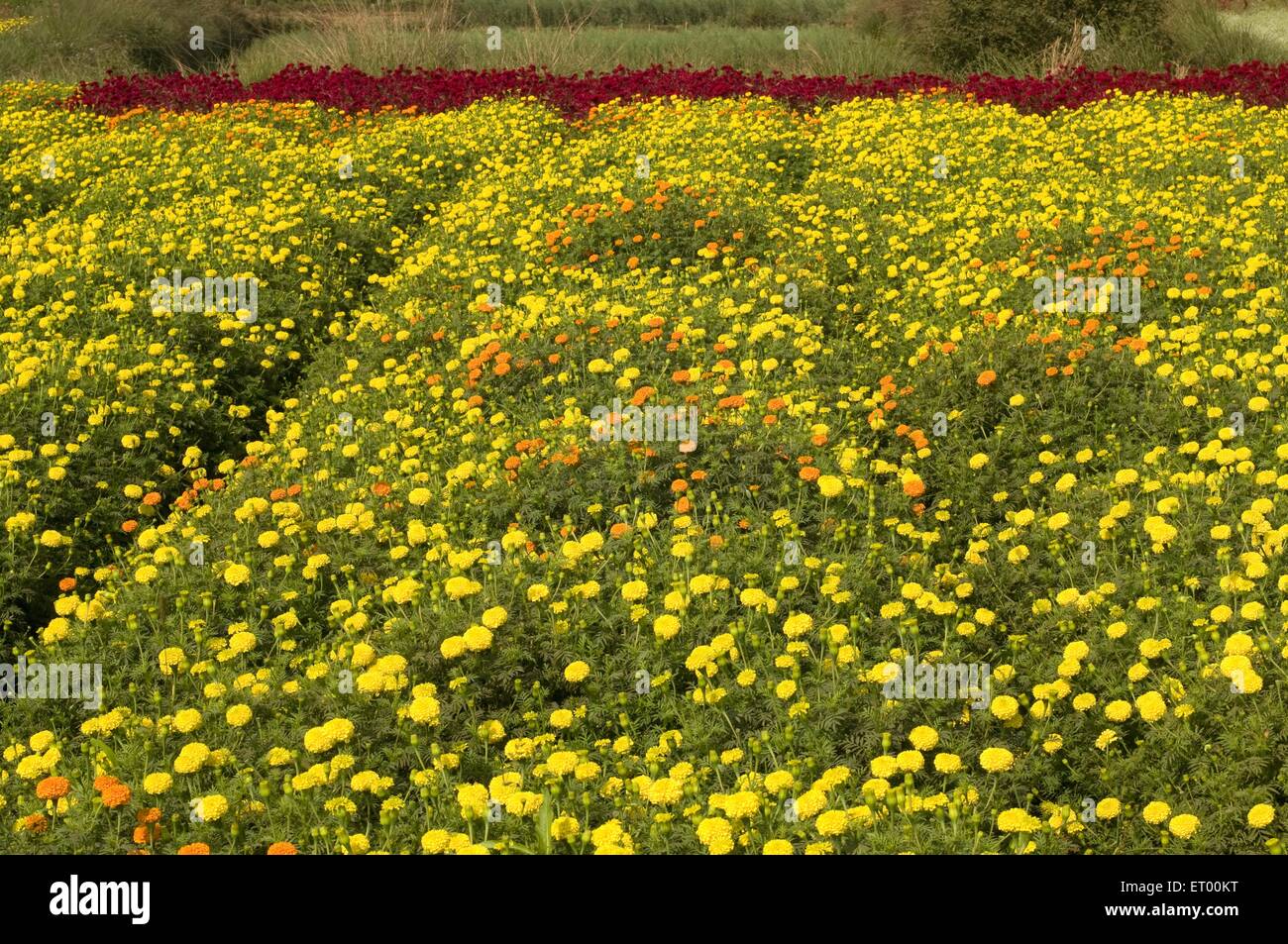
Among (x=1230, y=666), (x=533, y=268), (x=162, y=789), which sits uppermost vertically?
(x=533, y=268)

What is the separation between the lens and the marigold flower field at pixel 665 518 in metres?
3.67

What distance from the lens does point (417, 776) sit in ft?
11.7

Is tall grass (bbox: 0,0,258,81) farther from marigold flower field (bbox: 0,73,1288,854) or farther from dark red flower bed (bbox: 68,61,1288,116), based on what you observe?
marigold flower field (bbox: 0,73,1288,854)

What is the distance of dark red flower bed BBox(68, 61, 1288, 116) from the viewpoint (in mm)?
13633

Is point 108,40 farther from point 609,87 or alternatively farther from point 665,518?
point 665,518

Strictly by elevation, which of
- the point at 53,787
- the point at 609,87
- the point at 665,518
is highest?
the point at 609,87

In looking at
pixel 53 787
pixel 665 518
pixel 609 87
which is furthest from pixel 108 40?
pixel 53 787

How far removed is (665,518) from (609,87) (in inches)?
436

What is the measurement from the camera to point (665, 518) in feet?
17.6

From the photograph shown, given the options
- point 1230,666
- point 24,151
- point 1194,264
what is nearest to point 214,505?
point 1230,666

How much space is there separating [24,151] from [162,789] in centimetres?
1217

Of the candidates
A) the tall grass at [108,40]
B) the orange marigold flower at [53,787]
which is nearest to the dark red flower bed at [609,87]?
the tall grass at [108,40]
